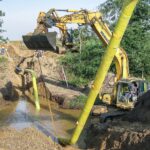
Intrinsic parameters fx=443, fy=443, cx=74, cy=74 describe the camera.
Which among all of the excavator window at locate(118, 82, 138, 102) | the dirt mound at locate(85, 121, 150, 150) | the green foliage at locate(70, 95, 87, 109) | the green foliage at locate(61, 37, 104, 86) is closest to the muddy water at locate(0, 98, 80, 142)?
the green foliage at locate(70, 95, 87, 109)

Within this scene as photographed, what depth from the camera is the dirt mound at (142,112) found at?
13.9m

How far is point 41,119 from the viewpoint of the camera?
22.5 metres

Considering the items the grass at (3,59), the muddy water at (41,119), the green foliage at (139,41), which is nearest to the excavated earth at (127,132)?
the muddy water at (41,119)

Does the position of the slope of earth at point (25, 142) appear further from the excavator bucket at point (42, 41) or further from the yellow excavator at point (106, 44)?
the yellow excavator at point (106, 44)

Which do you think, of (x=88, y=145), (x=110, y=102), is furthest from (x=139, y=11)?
(x=88, y=145)

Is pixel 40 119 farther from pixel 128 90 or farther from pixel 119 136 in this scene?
pixel 119 136

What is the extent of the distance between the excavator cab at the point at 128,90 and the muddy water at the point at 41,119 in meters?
2.52

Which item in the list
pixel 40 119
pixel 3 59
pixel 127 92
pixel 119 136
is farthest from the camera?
pixel 3 59

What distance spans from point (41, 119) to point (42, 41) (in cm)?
660

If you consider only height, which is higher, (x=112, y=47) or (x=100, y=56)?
(x=112, y=47)

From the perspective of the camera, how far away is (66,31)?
23.9 m

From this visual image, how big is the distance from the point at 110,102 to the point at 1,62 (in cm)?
1559

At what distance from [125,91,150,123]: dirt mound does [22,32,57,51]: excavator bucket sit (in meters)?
3.95

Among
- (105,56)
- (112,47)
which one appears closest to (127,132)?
(105,56)
